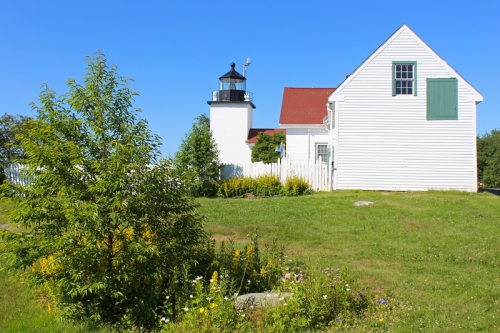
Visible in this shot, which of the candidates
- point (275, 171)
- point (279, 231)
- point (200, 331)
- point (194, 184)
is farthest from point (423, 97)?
point (200, 331)

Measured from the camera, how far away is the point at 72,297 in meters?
5.86

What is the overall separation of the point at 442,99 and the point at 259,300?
14752 millimetres

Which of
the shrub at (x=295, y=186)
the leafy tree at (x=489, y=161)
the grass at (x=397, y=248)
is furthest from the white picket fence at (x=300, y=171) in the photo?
the leafy tree at (x=489, y=161)

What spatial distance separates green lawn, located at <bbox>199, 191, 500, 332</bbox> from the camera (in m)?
6.29

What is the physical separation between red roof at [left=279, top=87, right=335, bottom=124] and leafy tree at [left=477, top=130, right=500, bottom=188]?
614 inches

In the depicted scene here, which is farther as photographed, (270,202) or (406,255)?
(270,202)

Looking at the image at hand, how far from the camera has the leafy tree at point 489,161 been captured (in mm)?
35500

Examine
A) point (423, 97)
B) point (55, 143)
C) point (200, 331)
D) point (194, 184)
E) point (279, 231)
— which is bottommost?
point (200, 331)

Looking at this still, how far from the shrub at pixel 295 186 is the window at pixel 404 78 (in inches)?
206

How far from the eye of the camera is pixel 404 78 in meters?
18.5

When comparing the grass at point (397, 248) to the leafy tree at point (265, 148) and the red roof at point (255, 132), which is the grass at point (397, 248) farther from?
the red roof at point (255, 132)

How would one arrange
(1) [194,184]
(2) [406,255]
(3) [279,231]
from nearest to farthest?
1. (1) [194,184]
2. (2) [406,255]
3. (3) [279,231]

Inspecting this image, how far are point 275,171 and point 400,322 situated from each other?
15687mm

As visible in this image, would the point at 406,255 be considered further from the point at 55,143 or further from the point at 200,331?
the point at 55,143
